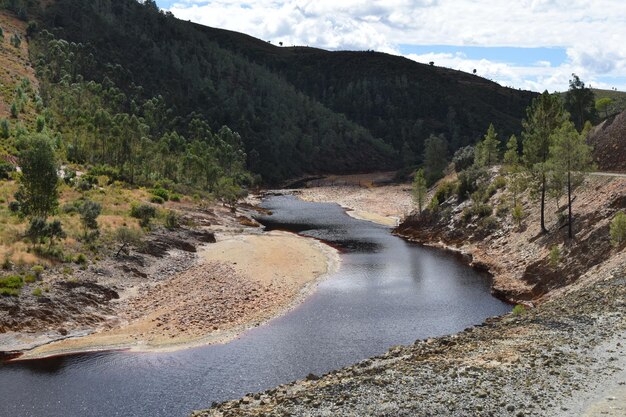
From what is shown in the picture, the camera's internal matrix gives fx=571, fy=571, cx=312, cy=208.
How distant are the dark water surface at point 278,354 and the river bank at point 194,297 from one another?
1902 millimetres

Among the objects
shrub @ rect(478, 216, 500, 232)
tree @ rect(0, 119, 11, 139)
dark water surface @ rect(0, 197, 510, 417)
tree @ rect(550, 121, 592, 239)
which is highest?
tree @ rect(0, 119, 11, 139)

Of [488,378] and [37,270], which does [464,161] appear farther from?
[488,378]

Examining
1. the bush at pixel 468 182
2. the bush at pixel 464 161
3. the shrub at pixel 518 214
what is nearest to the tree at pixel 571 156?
the shrub at pixel 518 214

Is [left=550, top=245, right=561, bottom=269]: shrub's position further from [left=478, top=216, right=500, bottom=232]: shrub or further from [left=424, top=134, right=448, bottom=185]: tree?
[left=424, top=134, right=448, bottom=185]: tree

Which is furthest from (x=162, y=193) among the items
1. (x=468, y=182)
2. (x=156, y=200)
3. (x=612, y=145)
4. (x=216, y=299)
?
(x=612, y=145)

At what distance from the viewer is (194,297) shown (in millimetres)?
52312

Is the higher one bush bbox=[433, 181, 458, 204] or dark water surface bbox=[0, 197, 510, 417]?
bush bbox=[433, 181, 458, 204]

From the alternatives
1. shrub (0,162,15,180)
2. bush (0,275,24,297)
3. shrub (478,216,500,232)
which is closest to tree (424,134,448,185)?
shrub (478,216,500,232)

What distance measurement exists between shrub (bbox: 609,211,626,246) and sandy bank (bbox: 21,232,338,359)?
1108 inches

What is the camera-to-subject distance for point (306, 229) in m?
97.1

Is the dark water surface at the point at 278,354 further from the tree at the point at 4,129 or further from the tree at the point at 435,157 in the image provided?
the tree at the point at 435,157

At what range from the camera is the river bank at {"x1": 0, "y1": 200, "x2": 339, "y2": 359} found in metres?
41.8

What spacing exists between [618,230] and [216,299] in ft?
116

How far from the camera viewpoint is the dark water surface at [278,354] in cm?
3294
